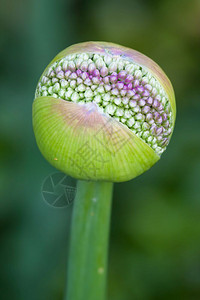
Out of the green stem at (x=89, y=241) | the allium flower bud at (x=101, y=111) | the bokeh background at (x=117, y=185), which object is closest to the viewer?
the allium flower bud at (x=101, y=111)

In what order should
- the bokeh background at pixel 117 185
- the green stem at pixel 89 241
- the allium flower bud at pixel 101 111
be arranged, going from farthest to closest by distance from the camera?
the bokeh background at pixel 117 185
the green stem at pixel 89 241
the allium flower bud at pixel 101 111

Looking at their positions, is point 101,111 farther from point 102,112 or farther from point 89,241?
point 89,241

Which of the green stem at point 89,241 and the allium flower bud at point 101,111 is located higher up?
the allium flower bud at point 101,111

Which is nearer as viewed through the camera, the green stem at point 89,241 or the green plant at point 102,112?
the green plant at point 102,112

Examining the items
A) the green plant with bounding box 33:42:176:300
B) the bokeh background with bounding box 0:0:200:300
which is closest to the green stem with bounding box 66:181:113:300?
the green plant with bounding box 33:42:176:300

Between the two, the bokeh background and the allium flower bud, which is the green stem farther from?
the bokeh background

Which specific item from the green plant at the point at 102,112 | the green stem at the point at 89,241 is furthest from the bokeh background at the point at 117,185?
the green plant at the point at 102,112

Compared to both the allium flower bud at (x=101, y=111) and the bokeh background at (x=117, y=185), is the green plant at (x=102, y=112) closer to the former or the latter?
the allium flower bud at (x=101, y=111)
